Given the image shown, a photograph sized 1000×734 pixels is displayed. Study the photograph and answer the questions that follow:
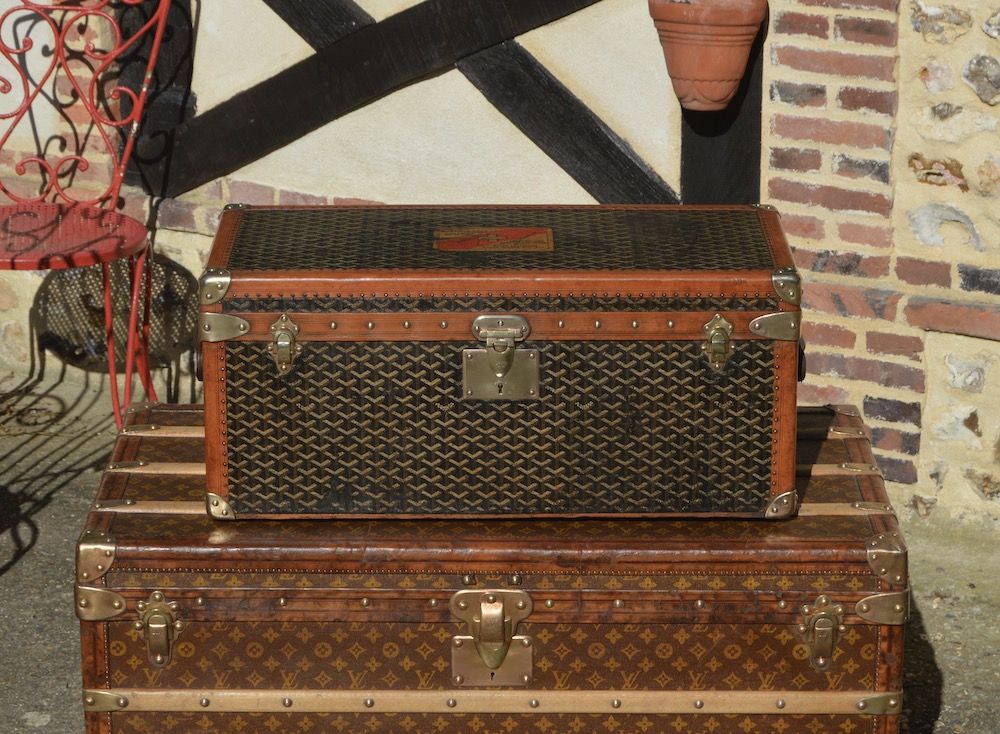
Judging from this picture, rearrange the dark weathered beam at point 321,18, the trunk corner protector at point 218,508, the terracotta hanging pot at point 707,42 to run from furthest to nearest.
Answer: the dark weathered beam at point 321,18, the terracotta hanging pot at point 707,42, the trunk corner protector at point 218,508

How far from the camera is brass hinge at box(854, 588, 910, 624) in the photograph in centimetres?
307

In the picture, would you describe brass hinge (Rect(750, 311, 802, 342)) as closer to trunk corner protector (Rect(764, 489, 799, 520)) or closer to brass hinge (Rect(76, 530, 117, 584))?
trunk corner protector (Rect(764, 489, 799, 520))

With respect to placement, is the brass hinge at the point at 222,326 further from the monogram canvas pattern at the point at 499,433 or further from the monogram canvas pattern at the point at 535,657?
the monogram canvas pattern at the point at 535,657

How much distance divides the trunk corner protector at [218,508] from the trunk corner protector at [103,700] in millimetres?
400

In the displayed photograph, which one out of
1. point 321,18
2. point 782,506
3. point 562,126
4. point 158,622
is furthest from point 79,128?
point 782,506

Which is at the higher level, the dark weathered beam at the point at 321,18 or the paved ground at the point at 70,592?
the dark weathered beam at the point at 321,18

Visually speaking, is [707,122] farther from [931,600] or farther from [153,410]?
[153,410]

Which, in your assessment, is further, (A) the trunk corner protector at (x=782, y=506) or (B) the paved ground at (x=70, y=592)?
(B) the paved ground at (x=70, y=592)

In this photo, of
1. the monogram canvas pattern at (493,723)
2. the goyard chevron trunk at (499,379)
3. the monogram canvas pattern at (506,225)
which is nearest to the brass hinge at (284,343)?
the goyard chevron trunk at (499,379)

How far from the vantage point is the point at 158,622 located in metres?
3.09

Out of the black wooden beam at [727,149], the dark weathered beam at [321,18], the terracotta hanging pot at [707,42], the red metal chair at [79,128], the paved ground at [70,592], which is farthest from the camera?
the dark weathered beam at [321,18]

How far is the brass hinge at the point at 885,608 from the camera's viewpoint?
3.07 m

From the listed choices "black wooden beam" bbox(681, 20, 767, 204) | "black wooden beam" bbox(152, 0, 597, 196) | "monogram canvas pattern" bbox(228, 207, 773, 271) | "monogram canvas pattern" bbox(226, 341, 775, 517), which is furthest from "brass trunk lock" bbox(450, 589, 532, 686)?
"black wooden beam" bbox(152, 0, 597, 196)

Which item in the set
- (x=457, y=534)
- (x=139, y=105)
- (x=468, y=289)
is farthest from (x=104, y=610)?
(x=139, y=105)
